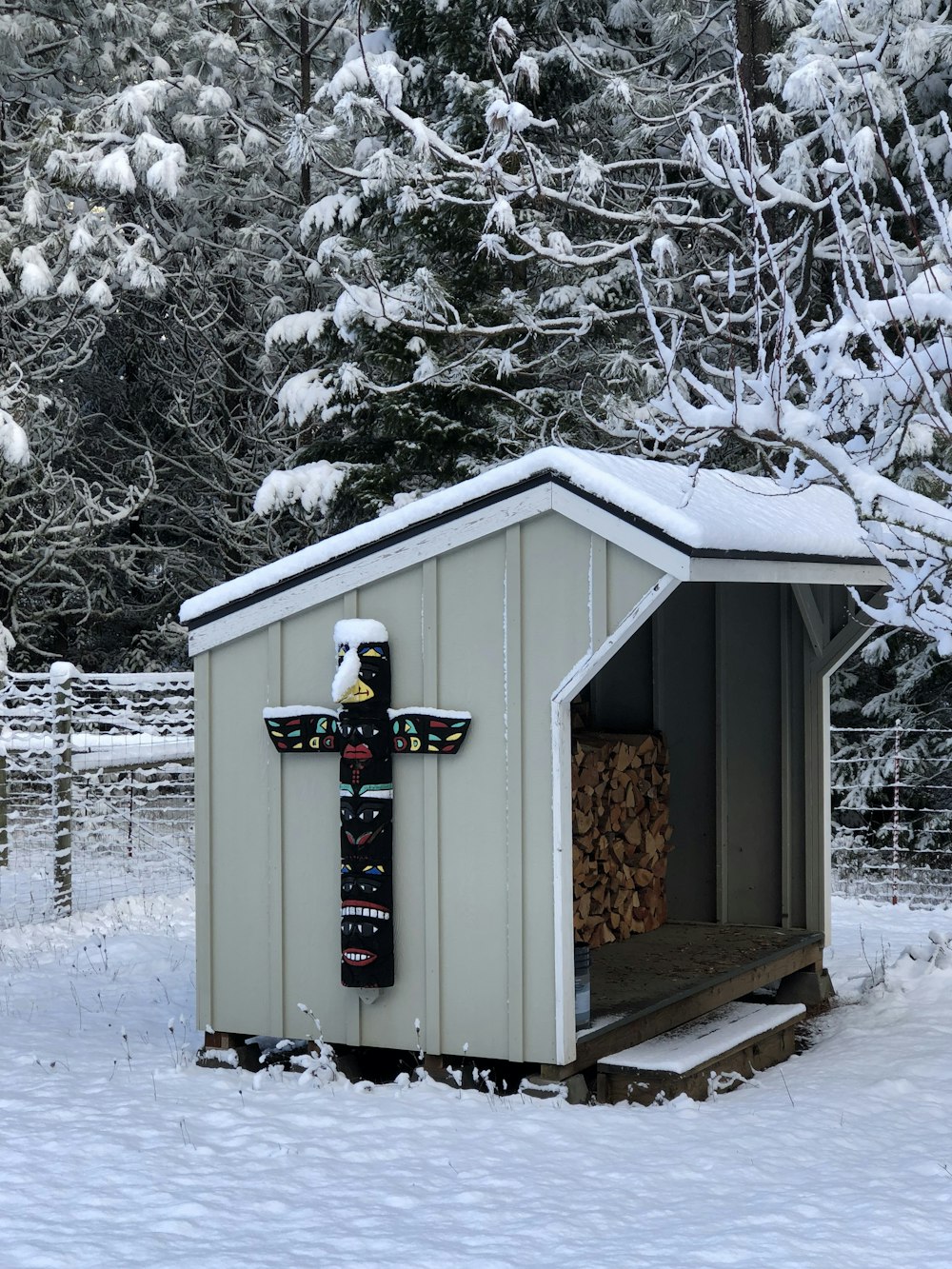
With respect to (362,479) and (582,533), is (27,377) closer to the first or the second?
(362,479)

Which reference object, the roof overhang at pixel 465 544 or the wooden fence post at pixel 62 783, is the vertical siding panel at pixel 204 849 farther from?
the wooden fence post at pixel 62 783

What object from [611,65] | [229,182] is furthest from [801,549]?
[229,182]

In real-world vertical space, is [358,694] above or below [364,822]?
above

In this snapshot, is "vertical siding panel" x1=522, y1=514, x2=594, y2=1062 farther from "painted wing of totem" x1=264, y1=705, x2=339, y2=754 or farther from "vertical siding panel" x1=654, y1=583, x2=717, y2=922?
"vertical siding panel" x1=654, y1=583, x2=717, y2=922

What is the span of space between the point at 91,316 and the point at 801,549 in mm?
12344

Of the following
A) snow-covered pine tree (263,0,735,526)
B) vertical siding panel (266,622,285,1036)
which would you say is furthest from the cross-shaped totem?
snow-covered pine tree (263,0,735,526)

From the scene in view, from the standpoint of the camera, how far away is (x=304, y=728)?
6.61m

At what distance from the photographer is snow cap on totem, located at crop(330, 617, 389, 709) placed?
634cm

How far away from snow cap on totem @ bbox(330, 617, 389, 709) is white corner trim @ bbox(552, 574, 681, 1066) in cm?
78

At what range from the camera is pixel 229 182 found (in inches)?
717

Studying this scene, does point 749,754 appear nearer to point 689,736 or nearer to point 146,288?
point 689,736

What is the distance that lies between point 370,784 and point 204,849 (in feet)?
3.18

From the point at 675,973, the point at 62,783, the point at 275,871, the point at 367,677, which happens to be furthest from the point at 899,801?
the point at 367,677

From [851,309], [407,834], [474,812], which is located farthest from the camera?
[407,834]
